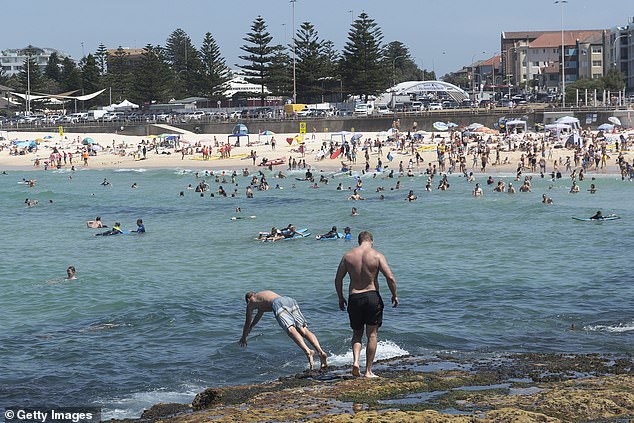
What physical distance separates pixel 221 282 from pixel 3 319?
4.69 m

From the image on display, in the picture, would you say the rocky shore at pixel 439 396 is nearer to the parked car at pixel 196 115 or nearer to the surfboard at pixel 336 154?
the surfboard at pixel 336 154

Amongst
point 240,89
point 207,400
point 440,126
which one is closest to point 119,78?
point 240,89

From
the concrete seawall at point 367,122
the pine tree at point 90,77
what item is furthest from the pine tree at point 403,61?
the concrete seawall at point 367,122

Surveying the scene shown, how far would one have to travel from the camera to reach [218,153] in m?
55.8

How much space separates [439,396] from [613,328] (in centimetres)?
566

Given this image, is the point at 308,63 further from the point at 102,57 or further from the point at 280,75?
the point at 102,57

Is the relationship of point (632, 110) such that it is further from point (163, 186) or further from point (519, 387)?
point (519, 387)

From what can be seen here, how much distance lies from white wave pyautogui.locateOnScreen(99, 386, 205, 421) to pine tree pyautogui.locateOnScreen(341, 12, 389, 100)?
61.7 metres

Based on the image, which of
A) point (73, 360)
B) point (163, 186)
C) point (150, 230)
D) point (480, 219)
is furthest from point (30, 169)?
point (73, 360)

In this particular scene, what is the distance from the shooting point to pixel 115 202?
126 feet

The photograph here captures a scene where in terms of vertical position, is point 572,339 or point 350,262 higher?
point 350,262

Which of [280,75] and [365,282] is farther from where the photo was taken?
[280,75]

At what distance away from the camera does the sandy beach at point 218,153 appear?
47.8m

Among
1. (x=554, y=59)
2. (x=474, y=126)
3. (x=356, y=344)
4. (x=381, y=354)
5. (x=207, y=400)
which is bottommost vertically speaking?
(x=381, y=354)
